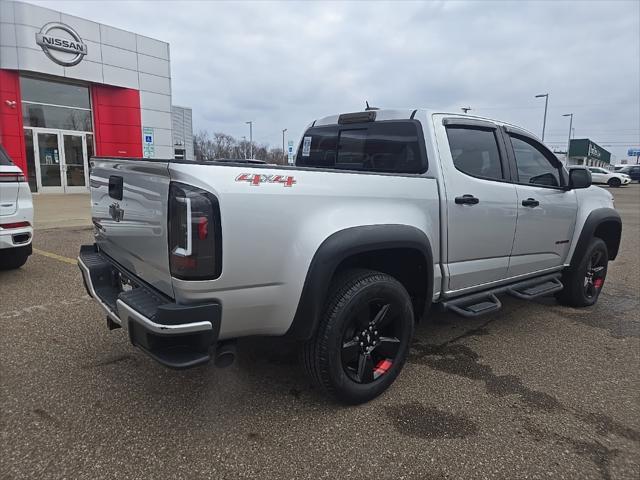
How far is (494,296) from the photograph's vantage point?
3645 mm

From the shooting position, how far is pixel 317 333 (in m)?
2.54

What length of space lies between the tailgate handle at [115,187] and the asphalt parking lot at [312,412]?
124cm

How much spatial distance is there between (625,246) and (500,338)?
679 cm

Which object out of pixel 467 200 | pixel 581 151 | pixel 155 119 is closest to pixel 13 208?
pixel 467 200

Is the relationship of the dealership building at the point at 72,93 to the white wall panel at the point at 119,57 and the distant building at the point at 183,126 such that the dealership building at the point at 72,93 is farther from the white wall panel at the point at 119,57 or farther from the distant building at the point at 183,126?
the distant building at the point at 183,126

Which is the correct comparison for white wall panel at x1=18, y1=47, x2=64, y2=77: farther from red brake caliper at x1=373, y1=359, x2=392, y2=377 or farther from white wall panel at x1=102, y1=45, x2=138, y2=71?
red brake caliper at x1=373, y1=359, x2=392, y2=377

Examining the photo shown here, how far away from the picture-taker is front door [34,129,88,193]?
17078mm

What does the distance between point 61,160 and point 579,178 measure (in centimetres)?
1842

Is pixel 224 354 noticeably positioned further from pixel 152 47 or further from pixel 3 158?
pixel 152 47

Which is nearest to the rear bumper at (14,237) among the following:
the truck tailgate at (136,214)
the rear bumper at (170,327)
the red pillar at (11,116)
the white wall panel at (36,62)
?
the truck tailgate at (136,214)

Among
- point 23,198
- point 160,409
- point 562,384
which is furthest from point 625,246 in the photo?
point 23,198

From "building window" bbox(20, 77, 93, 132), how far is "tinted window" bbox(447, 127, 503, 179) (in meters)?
17.8

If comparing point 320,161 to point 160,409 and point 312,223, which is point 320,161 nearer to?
point 312,223

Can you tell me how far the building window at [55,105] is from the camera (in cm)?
Answer: 1659
